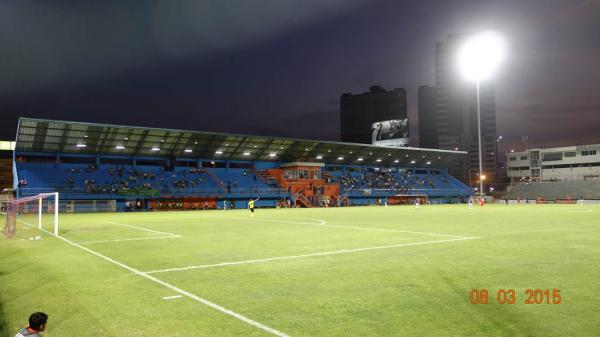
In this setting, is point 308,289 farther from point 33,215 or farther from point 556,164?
point 556,164

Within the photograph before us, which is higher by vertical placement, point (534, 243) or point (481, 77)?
point (481, 77)

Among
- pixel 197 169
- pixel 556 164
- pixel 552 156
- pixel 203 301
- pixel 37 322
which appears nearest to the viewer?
pixel 37 322

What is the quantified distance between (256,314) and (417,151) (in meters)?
92.1

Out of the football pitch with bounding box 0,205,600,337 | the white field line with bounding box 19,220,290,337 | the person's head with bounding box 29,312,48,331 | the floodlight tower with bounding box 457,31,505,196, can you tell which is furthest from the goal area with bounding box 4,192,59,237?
the floodlight tower with bounding box 457,31,505,196

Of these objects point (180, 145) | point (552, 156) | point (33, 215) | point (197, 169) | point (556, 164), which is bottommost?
point (33, 215)

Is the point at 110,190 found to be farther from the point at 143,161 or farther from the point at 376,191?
the point at 376,191

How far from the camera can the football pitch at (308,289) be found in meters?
6.48

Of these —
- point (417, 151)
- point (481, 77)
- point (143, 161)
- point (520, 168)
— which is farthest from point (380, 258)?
point (520, 168)

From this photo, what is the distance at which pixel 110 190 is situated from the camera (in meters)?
61.6

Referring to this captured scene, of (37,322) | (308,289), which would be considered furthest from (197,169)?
(37,322)

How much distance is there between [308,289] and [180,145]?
64430 mm

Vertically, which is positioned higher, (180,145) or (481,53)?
(481,53)

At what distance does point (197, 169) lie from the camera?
74.5 m

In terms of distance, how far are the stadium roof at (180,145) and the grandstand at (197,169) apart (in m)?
0.14
